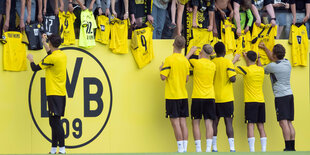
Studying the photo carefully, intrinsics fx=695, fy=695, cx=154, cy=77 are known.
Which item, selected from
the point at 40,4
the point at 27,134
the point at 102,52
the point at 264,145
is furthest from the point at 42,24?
the point at 264,145

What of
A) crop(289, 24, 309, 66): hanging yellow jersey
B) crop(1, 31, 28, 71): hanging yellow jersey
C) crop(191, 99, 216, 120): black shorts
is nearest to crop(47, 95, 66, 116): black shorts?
crop(1, 31, 28, 71): hanging yellow jersey

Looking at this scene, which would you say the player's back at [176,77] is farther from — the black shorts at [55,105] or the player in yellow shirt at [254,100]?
the black shorts at [55,105]

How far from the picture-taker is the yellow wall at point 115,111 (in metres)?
12.3

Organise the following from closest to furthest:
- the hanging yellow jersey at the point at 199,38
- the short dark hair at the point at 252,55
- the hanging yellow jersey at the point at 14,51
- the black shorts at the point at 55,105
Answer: the black shorts at the point at 55,105, the hanging yellow jersey at the point at 14,51, the short dark hair at the point at 252,55, the hanging yellow jersey at the point at 199,38

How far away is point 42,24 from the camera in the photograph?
41.2 feet

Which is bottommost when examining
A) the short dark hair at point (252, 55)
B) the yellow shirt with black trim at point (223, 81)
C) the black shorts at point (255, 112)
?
the black shorts at point (255, 112)

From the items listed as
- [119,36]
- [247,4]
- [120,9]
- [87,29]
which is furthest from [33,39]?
[247,4]

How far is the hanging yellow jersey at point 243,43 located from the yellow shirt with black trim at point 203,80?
1304mm

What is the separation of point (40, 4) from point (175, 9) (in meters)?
2.63

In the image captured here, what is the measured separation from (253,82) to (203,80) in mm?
1129

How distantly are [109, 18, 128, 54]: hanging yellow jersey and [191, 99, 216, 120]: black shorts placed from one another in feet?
5.47

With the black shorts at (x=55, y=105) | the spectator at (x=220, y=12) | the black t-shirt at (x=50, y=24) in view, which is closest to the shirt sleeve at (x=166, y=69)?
the spectator at (x=220, y=12)

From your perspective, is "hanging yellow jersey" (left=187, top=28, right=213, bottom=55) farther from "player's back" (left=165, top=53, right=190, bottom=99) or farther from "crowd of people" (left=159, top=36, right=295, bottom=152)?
"player's back" (left=165, top=53, right=190, bottom=99)

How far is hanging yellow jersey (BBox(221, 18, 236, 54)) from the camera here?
13430 mm
